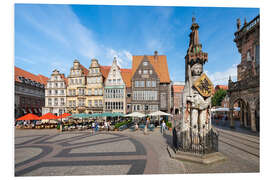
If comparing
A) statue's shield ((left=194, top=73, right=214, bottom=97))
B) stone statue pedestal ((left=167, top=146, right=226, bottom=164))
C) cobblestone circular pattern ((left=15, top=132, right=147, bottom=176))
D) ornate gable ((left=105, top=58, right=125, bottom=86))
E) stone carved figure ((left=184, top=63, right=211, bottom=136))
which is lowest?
cobblestone circular pattern ((left=15, top=132, right=147, bottom=176))

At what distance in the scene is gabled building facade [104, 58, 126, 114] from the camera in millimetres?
23875

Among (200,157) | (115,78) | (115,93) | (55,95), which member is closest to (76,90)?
(55,95)

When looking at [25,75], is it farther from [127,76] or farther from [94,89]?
[127,76]

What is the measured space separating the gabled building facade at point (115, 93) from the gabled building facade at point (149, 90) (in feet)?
7.44

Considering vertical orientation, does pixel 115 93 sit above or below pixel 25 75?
below

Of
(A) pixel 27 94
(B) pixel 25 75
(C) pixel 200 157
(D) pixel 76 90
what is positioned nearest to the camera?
(C) pixel 200 157

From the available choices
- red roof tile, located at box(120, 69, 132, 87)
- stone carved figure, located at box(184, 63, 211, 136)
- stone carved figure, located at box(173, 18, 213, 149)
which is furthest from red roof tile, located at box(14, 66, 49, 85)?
stone carved figure, located at box(184, 63, 211, 136)

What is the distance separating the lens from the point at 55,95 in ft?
86.3

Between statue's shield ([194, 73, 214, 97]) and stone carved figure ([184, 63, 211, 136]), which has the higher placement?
statue's shield ([194, 73, 214, 97])

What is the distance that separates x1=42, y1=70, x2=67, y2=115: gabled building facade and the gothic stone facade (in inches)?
1183

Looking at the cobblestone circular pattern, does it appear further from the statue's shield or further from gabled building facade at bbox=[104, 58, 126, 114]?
gabled building facade at bbox=[104, 58, 126, 114]

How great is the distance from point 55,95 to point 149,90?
20887mm

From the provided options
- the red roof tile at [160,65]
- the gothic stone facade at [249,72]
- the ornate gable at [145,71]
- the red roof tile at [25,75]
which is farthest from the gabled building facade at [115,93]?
the red roof tile at [25,75]

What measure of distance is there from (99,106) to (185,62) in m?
21.7
